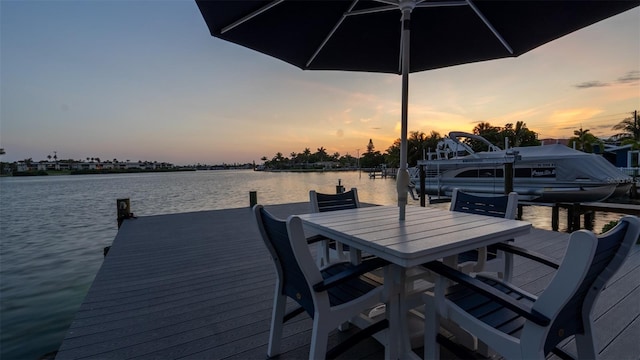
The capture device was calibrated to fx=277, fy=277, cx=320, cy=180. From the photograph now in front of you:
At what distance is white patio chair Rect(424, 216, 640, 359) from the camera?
89 cm

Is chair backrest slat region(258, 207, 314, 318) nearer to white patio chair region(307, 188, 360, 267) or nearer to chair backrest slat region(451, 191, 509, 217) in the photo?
white patio chair region(307, 188, 360, 267)

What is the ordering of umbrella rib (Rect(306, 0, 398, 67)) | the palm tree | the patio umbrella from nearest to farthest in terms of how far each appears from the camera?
the patio umbrella → umbrella rib (Rect(306, 0, 398, 67)) → the palm tree

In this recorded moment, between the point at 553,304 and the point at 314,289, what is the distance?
850mm

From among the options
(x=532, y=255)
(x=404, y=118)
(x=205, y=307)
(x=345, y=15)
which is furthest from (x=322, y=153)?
(x=532, y=255)

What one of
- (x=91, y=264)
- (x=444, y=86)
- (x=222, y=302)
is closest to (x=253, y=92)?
(x=444, y=86)

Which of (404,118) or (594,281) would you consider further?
(404,118)

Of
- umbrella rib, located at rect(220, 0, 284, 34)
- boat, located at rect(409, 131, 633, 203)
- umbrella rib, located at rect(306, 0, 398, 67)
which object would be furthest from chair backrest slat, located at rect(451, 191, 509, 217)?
boat, located at rect(409, 131, 633, 203)

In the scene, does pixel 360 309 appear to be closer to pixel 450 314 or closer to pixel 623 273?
pixel 450 314

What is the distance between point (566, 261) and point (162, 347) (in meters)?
2.09

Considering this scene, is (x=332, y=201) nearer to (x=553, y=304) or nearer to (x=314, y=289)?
(x=314, y=289)

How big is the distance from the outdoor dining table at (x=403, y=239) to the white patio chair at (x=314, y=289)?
87 mm

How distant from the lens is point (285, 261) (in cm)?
142

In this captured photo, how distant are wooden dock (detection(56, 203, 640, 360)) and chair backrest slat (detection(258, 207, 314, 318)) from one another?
479mm

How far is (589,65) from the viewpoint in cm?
645
